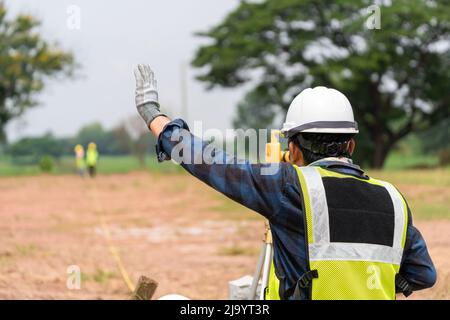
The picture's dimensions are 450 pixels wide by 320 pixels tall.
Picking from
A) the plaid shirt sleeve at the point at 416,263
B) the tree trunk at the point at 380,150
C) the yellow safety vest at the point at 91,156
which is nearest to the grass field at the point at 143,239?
the plaid shirt sleeve at the point at 416,263

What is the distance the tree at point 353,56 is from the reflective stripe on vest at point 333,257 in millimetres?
24383

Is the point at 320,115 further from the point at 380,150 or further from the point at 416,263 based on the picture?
the point at 380,150

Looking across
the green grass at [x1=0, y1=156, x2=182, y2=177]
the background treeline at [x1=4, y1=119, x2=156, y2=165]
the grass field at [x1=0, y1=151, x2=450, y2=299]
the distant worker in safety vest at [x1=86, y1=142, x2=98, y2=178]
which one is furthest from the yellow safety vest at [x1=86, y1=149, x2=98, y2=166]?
the background treeline at [x1=4, y1=119, x2=156, y2=165]

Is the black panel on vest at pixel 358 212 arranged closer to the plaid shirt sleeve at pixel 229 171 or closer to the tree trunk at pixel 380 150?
the plaid shirt sleeve at pixel 229 171

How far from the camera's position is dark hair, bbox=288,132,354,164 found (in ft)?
6.46

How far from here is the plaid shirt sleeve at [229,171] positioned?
181cm

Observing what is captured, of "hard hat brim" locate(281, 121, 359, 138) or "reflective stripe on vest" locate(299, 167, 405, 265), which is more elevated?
"hard hat brim" locate(281, 121, 359, 138)

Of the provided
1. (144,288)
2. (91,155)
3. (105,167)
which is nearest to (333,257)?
(144,288)

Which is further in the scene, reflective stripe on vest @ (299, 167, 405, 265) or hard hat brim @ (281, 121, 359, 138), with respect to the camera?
hard hat brim @ (281, 121, 359, 138)

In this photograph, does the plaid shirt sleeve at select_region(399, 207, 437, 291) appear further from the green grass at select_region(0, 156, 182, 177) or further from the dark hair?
the green grass at select_region(0, 156, 182, 177)

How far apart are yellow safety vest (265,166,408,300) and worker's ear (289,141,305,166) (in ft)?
0.45

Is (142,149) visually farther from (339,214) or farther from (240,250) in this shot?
(339,214)
